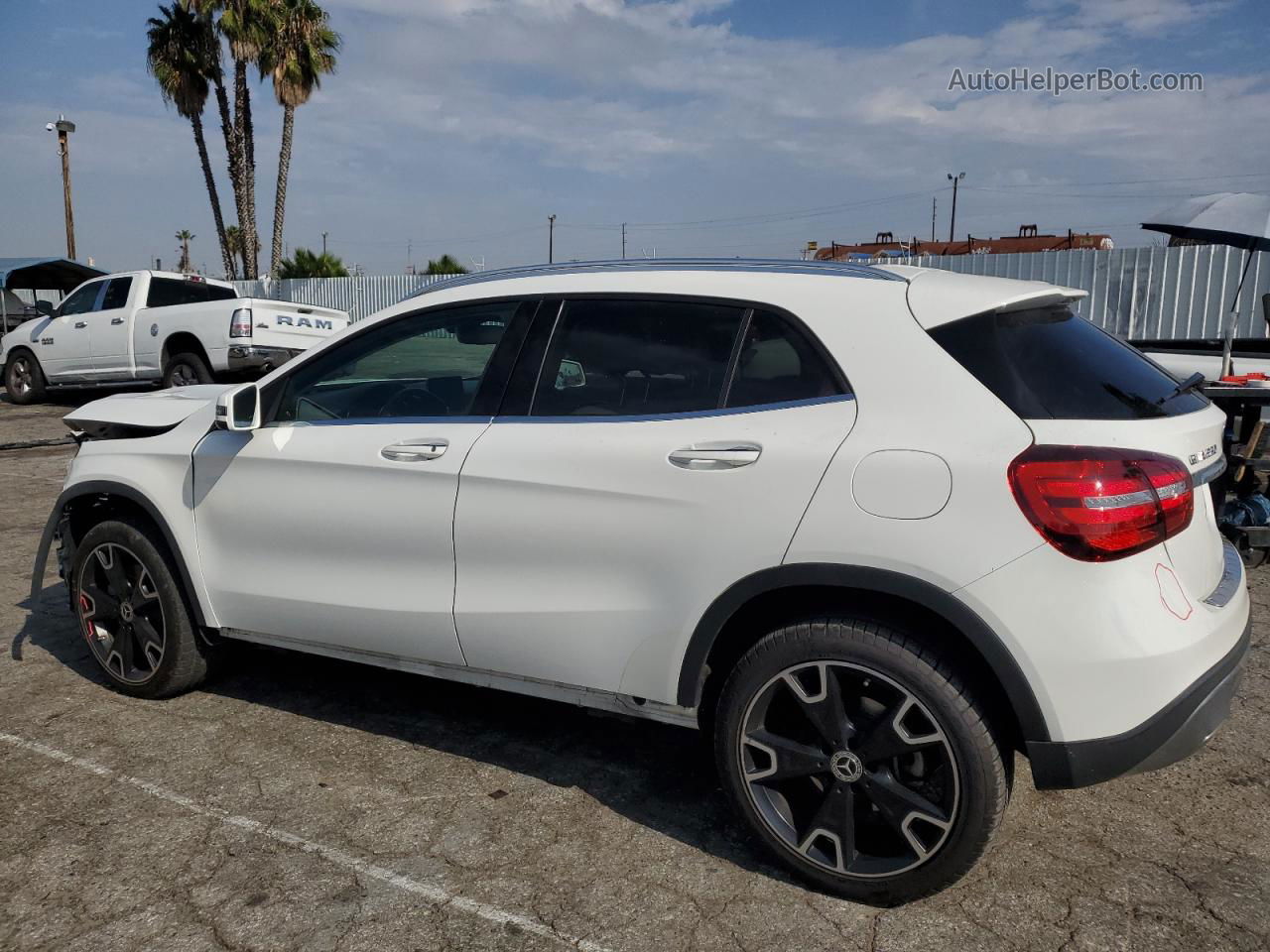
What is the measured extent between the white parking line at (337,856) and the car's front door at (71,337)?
1239 centimetres

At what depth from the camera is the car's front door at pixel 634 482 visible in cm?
266

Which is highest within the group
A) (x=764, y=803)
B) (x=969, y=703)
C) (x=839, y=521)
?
(x=839, y=521)

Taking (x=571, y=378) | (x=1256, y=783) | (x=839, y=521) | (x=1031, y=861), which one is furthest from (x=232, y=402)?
(x=1256, y=783)

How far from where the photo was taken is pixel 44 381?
603 inches

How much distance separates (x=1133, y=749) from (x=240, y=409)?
115 inches

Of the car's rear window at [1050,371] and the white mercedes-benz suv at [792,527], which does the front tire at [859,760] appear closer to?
the white mercedes-benz suv at [792,527]

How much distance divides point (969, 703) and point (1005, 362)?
0.85 meters

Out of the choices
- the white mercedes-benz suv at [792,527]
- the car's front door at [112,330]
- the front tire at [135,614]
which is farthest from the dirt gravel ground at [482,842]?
the car's front door at [112,330]

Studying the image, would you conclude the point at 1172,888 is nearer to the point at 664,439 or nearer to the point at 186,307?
the point at 664,439

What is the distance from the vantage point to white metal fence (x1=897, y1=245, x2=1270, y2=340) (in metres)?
13.7

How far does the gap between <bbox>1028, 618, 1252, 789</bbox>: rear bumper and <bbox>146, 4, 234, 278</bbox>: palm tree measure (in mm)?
29008

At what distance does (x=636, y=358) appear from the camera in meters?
3.03

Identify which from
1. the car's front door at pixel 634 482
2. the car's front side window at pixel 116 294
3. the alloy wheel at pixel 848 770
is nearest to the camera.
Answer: the alloy wheel at pixel 848 770

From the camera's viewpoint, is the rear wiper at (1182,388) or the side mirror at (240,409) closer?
the rear wiper at (1182,388)
